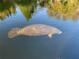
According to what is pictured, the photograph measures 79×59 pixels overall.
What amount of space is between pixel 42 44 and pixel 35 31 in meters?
0.46

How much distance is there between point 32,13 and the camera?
5430mm

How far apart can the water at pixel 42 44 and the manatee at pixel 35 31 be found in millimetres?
85

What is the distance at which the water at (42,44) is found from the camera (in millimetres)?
3691

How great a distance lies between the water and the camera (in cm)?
369

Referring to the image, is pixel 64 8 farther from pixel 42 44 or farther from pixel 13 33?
pixel 42 44

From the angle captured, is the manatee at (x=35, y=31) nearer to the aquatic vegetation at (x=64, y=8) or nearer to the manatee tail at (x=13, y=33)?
the manatee tail at (x=13, y=33)

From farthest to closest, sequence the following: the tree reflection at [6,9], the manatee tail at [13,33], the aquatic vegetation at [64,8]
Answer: the tree reflection at [6,9] < the aquatic vegetation at [64,8] < the manatee tail at [13,33]

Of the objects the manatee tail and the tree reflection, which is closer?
the manatee tail

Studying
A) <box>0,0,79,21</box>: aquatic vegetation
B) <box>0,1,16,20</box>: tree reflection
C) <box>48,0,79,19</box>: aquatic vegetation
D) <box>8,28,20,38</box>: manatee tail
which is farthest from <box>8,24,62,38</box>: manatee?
<box>0,1,16,20</box>: tree reflection

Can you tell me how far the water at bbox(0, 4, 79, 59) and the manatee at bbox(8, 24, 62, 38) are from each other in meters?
0.08

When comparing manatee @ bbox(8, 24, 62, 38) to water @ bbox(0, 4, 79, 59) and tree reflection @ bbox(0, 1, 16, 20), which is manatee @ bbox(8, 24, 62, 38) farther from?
tree reflection @ bbox(0, 1, 16, 20)

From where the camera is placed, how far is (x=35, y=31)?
4.35 metres

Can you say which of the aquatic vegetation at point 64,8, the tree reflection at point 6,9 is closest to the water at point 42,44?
the aquatic vegetation at point 64,8

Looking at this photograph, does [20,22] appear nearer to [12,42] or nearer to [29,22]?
[29,22]
